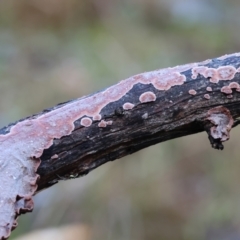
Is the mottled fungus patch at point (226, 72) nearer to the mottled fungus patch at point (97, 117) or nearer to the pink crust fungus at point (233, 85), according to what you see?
Result: the pink crust fungus at point (233, 85)

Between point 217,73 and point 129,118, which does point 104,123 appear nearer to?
point 129,118

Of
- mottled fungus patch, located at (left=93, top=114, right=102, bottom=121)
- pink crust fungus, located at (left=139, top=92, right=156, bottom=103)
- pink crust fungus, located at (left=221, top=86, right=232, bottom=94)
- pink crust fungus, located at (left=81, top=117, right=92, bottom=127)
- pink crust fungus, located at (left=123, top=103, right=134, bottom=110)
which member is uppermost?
pink crust fungus, located at (left=221, top=86, right=232, bottom=94)

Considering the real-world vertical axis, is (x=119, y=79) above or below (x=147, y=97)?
above

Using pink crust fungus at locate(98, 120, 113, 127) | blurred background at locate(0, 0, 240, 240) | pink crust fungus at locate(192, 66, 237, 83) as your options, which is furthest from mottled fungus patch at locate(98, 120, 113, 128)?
blurred background at locate(0, 0, 240, 240)

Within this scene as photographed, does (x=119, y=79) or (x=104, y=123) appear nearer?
(x=104, y=123)

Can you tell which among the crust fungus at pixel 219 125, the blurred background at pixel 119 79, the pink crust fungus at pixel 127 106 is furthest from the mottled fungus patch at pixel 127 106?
the blurred background at pixel 119 79

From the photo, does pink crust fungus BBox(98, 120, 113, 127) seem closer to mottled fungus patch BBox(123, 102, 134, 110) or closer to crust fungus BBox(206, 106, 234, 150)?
mottled fungus patch BBox(123, 102, 134, 110)

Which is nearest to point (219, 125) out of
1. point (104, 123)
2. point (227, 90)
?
point (227, 90)
